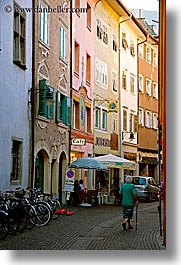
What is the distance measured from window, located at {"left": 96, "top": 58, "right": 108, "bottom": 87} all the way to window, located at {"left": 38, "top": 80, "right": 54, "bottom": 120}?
2.28 feet

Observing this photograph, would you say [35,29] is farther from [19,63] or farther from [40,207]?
[40,207]

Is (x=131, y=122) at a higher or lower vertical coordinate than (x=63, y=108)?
lower

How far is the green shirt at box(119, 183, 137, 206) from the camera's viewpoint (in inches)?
409

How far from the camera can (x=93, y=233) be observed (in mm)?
9805

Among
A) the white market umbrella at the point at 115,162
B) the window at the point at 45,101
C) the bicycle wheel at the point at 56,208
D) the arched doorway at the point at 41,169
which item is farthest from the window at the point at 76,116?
the bicycle wheel at the point at 56,208

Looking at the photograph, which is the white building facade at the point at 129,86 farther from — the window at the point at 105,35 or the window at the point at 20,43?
the window at the point at 20,43

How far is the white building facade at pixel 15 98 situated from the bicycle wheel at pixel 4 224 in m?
0.55

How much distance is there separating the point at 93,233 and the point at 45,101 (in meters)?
2.06

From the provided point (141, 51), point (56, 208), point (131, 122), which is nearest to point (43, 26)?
point (141, 51)

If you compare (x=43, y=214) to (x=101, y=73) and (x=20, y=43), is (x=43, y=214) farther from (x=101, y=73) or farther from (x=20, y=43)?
(x=20, y=43)

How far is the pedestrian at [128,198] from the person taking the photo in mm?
10148

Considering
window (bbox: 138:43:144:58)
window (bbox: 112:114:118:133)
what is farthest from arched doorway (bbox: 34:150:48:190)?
window (bbox: 138:43:144:58)

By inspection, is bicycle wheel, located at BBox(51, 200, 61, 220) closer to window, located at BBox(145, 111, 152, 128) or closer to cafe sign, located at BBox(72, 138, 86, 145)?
cafe sign, located at BBox(72, 138, 86, 145)

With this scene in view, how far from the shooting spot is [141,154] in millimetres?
10586
